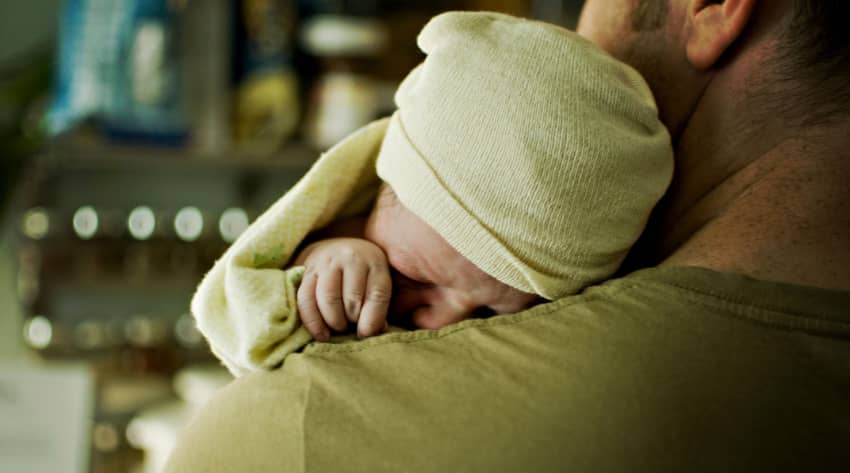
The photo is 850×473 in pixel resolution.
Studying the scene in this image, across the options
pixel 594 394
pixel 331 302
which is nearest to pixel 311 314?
pixel 331 302

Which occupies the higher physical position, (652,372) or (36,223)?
(652,372)

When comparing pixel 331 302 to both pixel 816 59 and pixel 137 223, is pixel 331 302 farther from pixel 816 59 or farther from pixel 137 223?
pixel 137 223

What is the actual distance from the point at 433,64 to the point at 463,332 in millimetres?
233

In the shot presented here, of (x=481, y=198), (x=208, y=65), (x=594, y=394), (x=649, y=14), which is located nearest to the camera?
(x=594, y=394)

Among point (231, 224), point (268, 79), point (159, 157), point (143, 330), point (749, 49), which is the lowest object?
point (143, 330)

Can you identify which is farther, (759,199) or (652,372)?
(759,199)

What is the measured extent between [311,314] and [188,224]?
1.86 metres

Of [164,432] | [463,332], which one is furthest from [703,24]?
[164,432]

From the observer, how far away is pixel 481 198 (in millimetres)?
761

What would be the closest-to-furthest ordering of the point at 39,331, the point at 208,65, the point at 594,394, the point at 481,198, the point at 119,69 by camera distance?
the point at 594,394 < the point at 481,198 < the point at 119,69 < the point at 39,331 < the point at 208,65

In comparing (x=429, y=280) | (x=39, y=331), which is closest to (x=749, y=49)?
(x=429, y=280)

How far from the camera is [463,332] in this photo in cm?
71

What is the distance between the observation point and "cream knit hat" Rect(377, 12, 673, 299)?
2.45 ft

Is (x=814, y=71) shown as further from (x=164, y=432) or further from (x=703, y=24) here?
(x=164, y=432)
